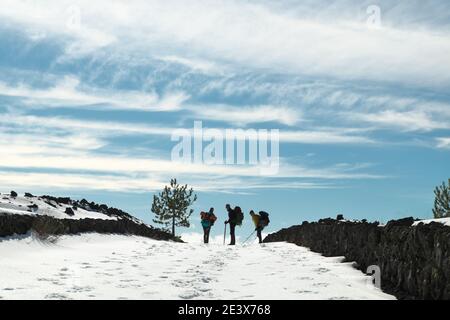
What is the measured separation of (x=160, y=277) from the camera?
25.6 ft

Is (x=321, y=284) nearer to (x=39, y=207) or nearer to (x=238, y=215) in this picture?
(x=238, y=215)

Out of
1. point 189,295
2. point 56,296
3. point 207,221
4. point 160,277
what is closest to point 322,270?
point 160,277

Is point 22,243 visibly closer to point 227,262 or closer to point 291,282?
point 227,262

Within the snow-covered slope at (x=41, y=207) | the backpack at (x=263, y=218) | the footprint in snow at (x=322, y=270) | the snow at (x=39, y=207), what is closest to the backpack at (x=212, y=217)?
the backpack at (x=263, y=218)

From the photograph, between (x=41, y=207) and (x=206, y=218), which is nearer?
(x=206, y=218)

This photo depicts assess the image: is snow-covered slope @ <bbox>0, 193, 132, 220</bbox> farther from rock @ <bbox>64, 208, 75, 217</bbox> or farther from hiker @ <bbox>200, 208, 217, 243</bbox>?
hiker @ <bbox>200, 208, 217, 243</bbox>

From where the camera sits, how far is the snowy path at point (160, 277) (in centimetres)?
611

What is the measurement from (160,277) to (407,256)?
3564 mm

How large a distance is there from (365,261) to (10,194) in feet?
71.2

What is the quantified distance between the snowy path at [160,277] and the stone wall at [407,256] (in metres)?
0.36

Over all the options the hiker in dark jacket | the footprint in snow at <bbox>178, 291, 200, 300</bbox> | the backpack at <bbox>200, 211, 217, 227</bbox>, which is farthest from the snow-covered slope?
the footprint in snow at <bbox>178, 291, 200, 300</bbox>

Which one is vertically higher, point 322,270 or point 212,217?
point 212,217

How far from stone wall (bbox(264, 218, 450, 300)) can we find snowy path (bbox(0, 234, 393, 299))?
0.36m
